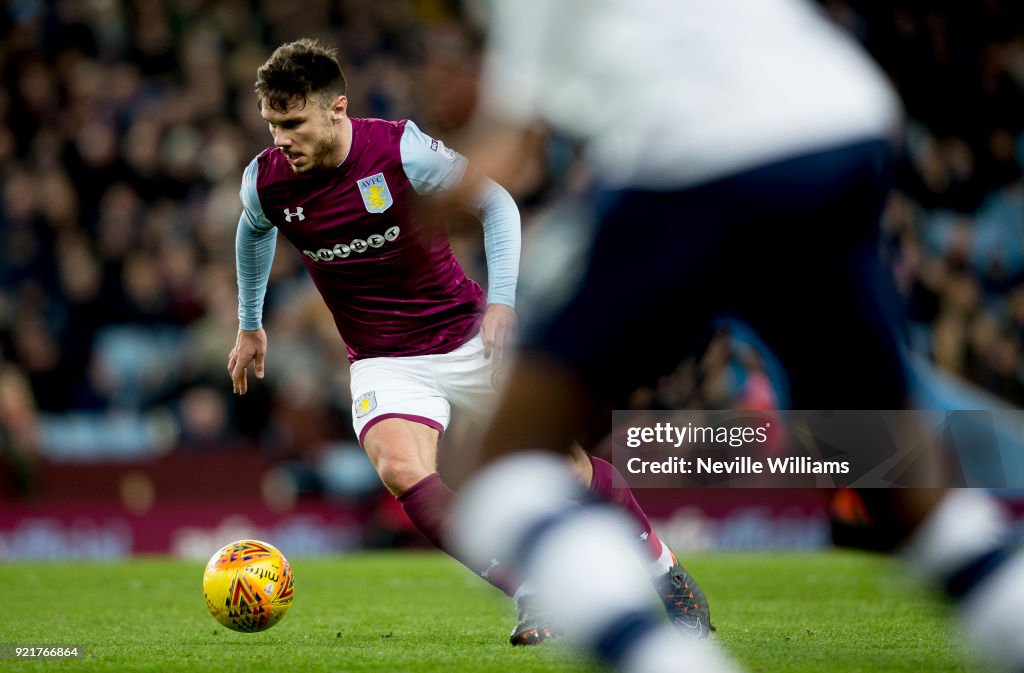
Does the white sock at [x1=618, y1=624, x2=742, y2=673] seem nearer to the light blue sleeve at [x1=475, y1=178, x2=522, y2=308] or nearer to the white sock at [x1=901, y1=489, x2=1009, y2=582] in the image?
the white sock at [x1=901, y1=489, x2=1009, y2=582]

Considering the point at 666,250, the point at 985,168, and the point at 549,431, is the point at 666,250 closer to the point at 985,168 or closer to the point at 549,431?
the point at 549,431

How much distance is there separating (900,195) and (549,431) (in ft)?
47.7

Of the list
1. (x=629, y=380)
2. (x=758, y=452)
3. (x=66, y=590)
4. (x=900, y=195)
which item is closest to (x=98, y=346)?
(x=66, y=590)

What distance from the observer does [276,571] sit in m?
5.50

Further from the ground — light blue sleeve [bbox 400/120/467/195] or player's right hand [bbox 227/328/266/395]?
light blue sleeve [bbox 400/120/467/195]

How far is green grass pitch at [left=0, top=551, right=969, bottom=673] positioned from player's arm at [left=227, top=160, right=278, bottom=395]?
1.16 m

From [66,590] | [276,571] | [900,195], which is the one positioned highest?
[276,571]

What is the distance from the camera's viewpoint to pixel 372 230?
5746mm

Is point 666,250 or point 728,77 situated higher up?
point 728,77

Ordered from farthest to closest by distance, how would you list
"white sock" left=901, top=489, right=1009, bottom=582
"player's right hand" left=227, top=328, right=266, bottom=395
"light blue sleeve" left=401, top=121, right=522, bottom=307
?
1. "player's right hand" left=227, top=328, right=266, bottom=395
2. "light blue sleeve" left=401, top=121, right=522, bottom=307
3. "white sock" left=901, top=489, right=1009, bottom=582

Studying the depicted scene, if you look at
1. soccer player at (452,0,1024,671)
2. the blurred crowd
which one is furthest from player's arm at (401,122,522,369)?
the blurred crowd

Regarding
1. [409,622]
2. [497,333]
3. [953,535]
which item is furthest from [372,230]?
[953,535]

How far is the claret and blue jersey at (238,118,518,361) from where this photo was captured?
574 cm

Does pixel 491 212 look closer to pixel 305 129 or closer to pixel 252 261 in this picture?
pixel 305 129
